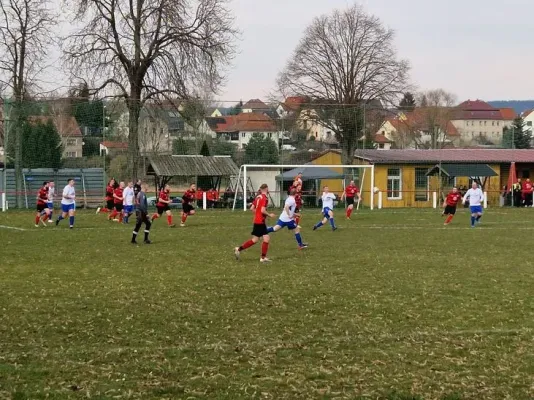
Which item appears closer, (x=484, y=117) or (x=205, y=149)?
(x=205, y=149)

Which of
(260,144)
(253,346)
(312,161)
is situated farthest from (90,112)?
(253,346)

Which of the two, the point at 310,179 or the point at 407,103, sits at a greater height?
the point at 407,103

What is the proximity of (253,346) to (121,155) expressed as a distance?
126 feet

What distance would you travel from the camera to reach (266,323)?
1052 centimetres

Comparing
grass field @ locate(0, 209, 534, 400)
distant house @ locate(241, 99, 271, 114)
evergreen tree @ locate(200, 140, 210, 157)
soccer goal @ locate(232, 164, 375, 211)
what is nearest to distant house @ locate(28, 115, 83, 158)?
evergreen tree @ locate(200, 140, 210, 157)

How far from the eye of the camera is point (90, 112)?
4347cm

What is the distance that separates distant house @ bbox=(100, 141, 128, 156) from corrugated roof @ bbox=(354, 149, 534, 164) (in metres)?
16.1

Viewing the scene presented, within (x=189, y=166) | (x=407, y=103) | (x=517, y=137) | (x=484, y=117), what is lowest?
(x=189, y=166)

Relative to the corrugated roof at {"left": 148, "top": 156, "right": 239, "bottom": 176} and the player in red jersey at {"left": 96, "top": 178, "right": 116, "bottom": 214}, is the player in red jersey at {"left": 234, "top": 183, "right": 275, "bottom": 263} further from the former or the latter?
the corrugated roof at {"left": 148, "top": 156, "right": 239, "bottom": 176}

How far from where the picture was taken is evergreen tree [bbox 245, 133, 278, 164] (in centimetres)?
4734

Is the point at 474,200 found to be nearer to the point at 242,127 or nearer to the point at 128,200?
the point at 128,200

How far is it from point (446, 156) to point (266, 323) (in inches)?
1822

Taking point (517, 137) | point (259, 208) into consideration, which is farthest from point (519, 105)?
point (259, 208)

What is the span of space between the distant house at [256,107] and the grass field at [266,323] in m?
29.4
